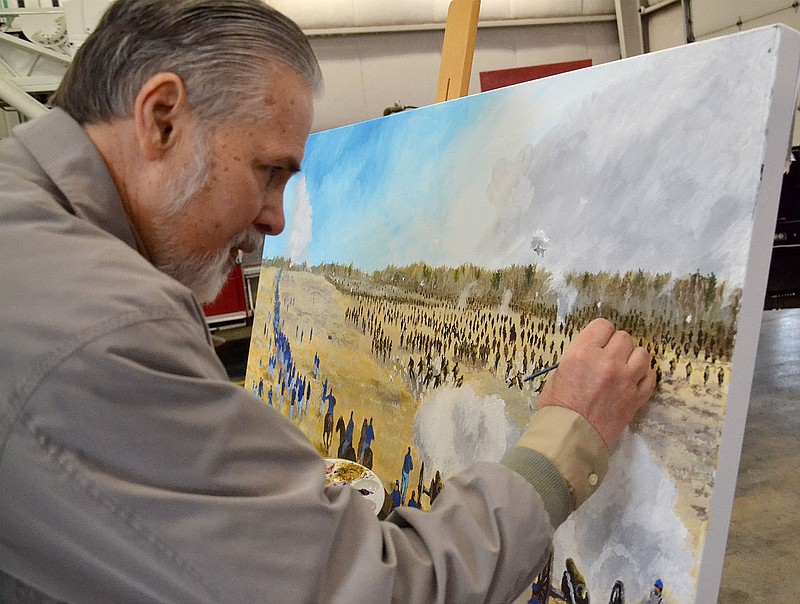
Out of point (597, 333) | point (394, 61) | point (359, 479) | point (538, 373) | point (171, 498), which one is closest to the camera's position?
point (171, 498)

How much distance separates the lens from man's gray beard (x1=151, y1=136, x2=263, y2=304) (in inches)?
32.4

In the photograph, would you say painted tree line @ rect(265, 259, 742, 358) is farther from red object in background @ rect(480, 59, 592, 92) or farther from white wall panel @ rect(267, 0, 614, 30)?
white wall panel @ rect(267, 0, 614, 30)

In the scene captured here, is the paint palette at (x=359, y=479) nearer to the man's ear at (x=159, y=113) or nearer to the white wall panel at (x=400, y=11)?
the man's ear at (x=159, y=113)

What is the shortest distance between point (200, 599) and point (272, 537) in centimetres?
8

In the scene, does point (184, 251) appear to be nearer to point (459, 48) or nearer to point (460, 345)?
point (460, 345)

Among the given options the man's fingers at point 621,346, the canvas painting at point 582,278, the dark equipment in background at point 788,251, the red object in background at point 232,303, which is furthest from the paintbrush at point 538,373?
the red object in background at point 232,303

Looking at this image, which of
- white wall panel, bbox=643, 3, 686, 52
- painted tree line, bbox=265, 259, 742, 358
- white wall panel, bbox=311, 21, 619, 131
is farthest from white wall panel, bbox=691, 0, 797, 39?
painted tree line, bbox=265, 259, 742, 358

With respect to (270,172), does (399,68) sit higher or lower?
higher

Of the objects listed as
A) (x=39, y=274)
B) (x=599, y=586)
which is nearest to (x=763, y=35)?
(x=599, y=586)

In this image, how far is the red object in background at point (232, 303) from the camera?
15.3ft

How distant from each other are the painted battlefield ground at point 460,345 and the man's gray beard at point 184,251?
401mm

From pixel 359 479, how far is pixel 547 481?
1.97 feet

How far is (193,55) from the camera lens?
794mm

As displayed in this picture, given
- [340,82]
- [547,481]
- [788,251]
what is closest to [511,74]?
[547,481]
